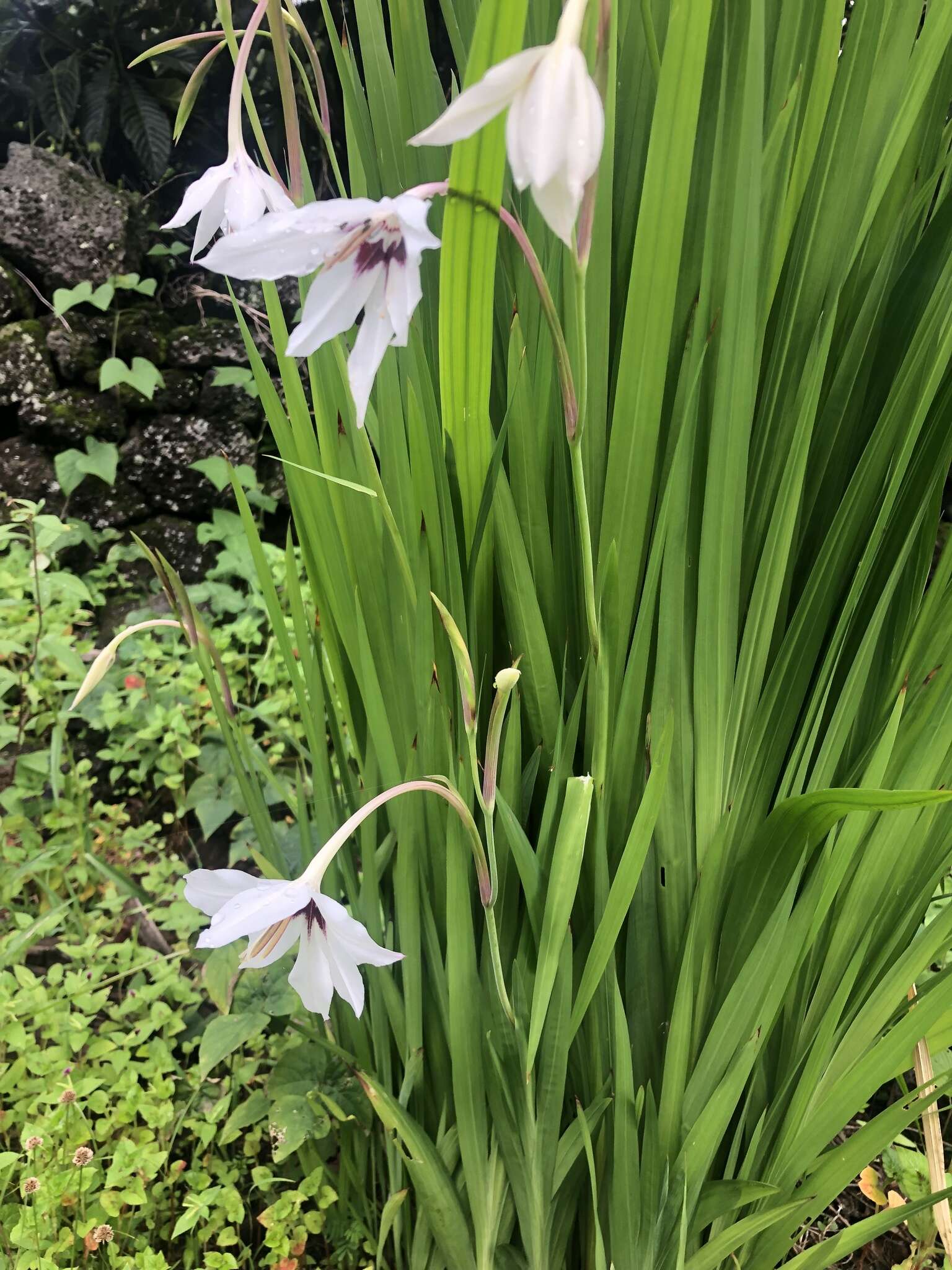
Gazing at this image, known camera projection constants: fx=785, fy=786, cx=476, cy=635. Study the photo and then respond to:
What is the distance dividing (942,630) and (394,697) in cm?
40

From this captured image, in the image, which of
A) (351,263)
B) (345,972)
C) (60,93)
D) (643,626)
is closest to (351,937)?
(345,972)

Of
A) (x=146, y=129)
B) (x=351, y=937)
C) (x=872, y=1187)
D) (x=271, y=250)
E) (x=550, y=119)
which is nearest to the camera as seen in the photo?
(x=550, y=119)

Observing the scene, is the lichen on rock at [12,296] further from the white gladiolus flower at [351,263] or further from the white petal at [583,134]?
the white petal at [583,134]

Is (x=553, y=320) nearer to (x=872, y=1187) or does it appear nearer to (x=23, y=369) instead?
(x=872, y=1187)

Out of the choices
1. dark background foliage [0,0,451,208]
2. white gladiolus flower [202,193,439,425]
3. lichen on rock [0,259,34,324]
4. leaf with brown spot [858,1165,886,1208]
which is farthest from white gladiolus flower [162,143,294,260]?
dark background foliage [0,0,451,208]

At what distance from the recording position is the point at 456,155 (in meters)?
0.36

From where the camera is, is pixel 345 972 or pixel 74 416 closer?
pixel 345 972

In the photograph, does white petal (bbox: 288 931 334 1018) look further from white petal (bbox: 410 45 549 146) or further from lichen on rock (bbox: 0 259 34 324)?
lichen on rock (bbox: 0 259 34 324)

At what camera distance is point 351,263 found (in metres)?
0.39

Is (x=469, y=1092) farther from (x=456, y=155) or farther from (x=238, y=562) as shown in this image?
(x=238, y=562)

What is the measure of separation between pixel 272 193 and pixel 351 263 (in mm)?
143

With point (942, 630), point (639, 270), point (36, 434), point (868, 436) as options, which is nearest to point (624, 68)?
point (639, 270)

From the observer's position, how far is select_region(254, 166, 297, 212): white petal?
477 millimetres

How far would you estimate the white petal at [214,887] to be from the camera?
0.49 metres
